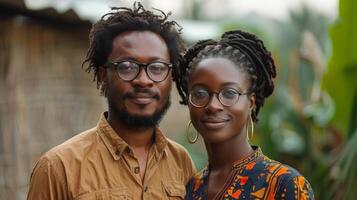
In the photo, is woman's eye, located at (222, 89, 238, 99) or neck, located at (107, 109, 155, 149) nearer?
woman's eye, located at (222, 89, 238, 99)

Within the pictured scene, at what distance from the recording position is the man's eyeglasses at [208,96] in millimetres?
3498

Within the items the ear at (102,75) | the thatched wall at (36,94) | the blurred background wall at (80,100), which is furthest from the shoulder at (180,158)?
the thatched wall at (36,94)

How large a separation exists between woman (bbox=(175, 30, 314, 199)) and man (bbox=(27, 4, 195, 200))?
19 cm

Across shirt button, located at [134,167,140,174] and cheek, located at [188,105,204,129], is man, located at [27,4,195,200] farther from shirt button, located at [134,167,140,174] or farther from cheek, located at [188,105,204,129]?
cheek, located at [188,105,204,129]

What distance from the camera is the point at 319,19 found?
566 inches

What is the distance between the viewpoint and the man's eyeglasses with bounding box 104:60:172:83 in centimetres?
372

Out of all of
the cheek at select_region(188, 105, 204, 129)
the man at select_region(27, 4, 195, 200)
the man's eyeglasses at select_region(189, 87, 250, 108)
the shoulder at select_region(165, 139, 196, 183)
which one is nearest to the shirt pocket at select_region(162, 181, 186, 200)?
the man at select_region(27, 4, 195, 200)

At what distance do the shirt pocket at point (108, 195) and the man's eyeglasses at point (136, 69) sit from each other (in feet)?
1.85

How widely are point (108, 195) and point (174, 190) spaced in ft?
1.23

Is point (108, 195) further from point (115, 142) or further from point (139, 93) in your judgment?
point (139, 93)

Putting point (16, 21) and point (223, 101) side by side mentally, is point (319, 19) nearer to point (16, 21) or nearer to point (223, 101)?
point (16, 21)

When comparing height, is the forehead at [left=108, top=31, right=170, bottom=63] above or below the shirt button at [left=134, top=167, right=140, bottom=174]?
above

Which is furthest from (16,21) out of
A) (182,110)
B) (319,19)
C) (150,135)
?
(319,19)

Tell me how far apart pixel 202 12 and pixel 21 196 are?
1562 cm
